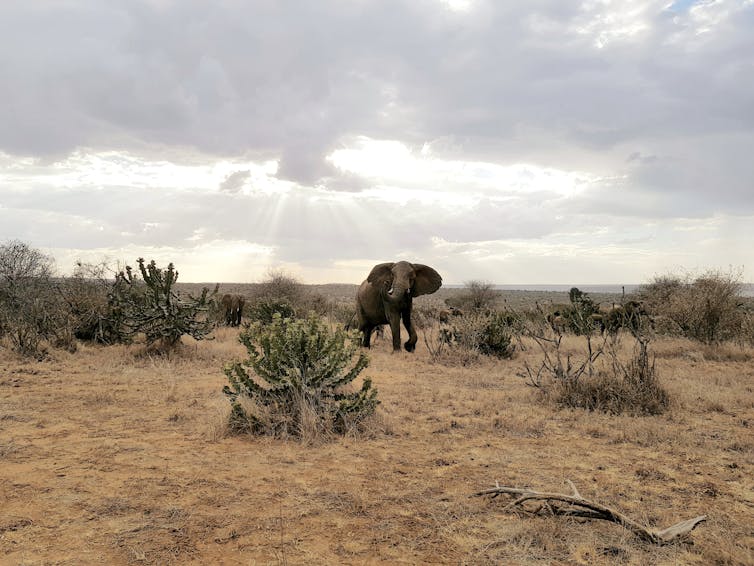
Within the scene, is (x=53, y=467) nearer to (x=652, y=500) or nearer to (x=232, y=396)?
(x=232, y=396)

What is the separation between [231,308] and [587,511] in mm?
19287

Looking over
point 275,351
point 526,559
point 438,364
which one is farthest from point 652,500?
point 438,364

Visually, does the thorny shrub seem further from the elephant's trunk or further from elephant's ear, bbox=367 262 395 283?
elephant's ear, bbox=367 262 395 283

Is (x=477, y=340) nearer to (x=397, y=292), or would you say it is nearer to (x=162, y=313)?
(x=397, y=292)

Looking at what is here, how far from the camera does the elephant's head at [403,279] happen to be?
1306 centimetres

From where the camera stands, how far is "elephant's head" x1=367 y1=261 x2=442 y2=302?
13.1 meters

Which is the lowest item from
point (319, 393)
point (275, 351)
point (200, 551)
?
point (200, 551)

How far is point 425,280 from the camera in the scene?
1412 centimetres

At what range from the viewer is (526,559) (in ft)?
10.6

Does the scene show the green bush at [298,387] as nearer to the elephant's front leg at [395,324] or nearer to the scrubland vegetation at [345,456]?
the scrubland vegetation at [345,456]

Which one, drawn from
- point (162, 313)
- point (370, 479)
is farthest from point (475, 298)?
point (370, 479)

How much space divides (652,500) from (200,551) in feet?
11.4

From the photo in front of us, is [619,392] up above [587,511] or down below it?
above

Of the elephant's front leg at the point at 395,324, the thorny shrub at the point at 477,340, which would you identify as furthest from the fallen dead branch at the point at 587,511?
the elephant's front leg at the point at 395,324
